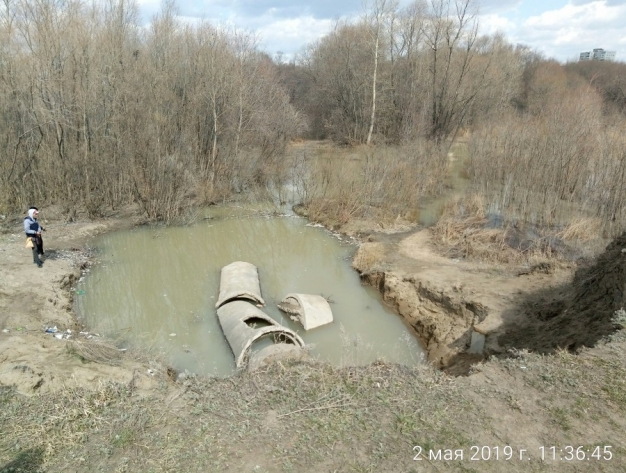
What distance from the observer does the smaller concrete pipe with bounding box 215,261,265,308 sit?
10.3m

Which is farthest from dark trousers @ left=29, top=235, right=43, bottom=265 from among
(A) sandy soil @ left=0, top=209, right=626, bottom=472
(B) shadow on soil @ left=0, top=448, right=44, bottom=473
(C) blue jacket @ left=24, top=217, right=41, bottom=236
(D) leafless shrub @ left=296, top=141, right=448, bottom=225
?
(D) leafless shrub @ left=296, top=141, right=448, bottom=225

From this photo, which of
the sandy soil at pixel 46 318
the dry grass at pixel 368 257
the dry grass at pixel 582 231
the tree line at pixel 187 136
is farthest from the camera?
the tree line at pixel 187 136

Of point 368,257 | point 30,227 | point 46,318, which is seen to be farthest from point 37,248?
point 368,257

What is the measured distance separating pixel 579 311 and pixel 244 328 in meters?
6.38

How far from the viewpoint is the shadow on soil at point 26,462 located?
179 inches

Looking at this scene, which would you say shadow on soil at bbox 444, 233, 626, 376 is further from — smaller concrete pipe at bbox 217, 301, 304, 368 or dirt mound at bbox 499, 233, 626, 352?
smaller concrete pipe at bbox 217, 301, 304, 368

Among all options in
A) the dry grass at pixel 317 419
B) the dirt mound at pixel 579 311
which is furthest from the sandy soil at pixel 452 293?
the dry grass at pixel 317 419

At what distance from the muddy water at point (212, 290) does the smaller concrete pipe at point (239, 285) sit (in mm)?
535

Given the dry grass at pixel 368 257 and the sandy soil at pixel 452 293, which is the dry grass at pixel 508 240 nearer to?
the sandy soil at pixel 452 293

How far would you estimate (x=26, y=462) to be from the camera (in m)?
4.66

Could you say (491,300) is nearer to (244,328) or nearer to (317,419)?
(244,328)

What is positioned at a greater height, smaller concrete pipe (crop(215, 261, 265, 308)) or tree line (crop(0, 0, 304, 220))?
tree line (crop(0, 0, 304, 220))
